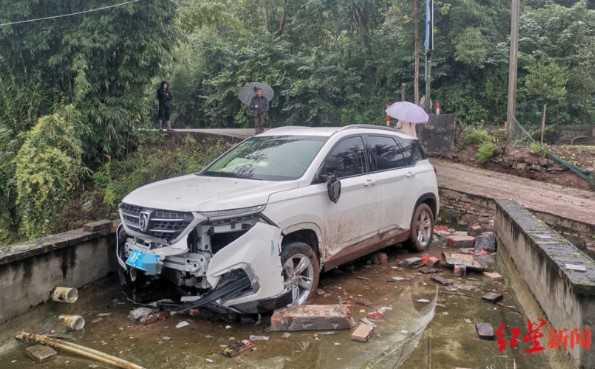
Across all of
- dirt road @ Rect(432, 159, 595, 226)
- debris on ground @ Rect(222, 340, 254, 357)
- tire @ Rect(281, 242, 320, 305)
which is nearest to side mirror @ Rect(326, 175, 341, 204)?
tire @ Rect(281, 242, 320, 305)

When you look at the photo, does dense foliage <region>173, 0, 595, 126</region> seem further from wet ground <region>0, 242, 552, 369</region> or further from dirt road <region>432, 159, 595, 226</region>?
wet ground <region>0, 242, 552, 369</region>

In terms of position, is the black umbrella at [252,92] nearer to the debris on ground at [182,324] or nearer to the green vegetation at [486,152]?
the green vegetation at [486,152]

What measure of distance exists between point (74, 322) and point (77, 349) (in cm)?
58

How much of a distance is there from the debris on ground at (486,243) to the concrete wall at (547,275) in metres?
0.57

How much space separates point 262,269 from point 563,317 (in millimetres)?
2518

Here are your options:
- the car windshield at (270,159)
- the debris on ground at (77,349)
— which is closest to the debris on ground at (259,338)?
the debris on ground at (77,349)

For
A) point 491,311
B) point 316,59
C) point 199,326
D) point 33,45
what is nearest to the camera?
point 199,326

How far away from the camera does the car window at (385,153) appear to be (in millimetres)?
6381

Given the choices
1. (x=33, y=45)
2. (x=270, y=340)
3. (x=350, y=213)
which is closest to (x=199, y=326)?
(x=270, y=340)

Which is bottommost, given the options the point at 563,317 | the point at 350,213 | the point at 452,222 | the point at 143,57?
the point at 452,222

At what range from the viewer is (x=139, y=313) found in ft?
16.2

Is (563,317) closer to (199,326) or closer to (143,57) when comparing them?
(199,326)

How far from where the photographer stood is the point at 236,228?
4492mm

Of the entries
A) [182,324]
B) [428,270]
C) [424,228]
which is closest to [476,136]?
→ [424,228]
